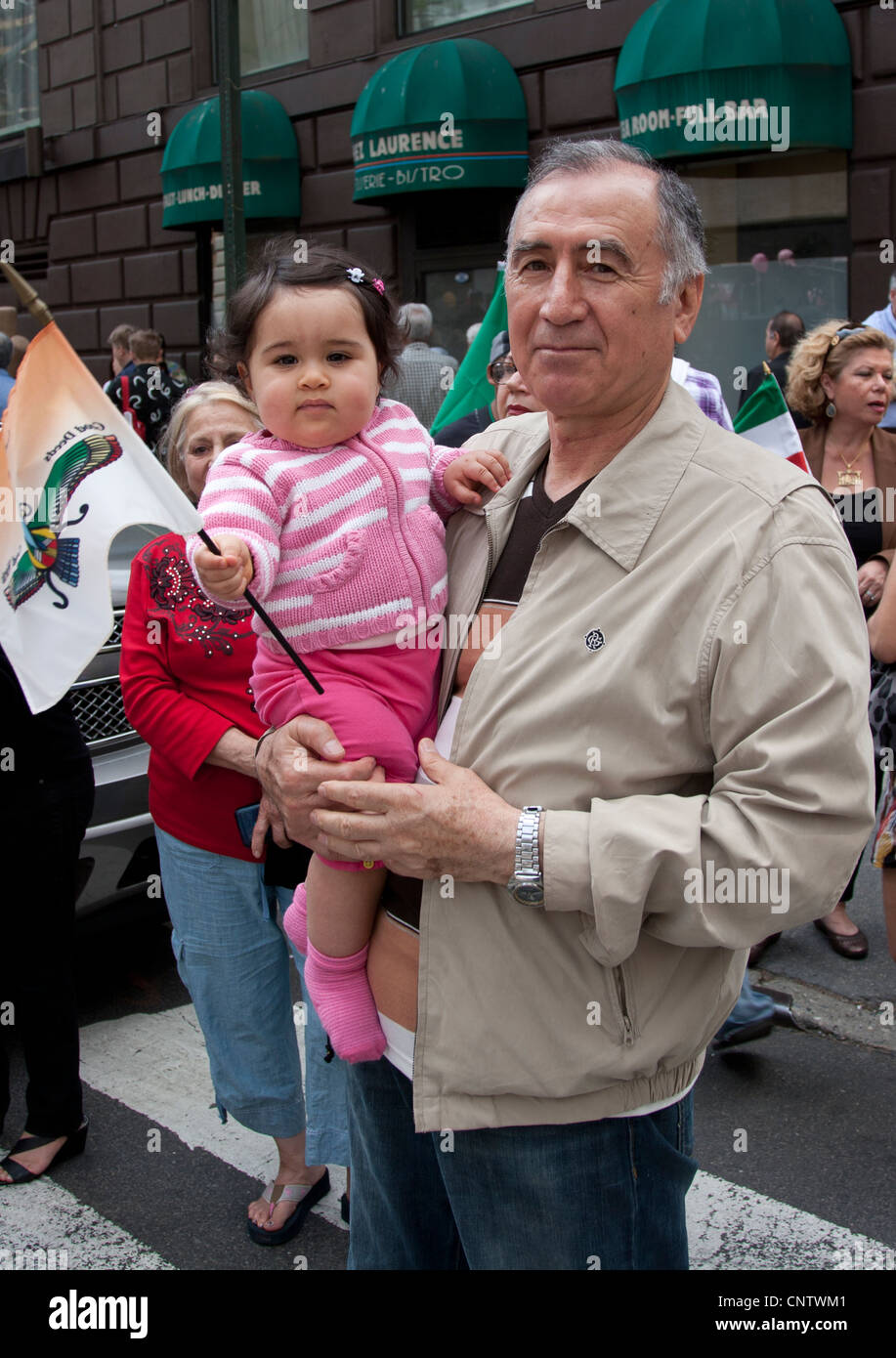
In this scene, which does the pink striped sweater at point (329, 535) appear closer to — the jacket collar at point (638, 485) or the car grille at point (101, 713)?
the jacket collar at point (638, 485)

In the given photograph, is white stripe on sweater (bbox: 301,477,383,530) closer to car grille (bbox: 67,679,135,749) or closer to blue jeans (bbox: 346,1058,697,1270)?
blue jeans (bbox: 346,1058,697,1270)

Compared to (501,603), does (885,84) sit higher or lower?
higher

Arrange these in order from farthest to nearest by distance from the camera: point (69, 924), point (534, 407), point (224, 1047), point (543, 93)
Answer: point (543, 93), point (534, 407), point (69, 924), point (224, 1047)

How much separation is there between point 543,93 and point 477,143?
722 mm

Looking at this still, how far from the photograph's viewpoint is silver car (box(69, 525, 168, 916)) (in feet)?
14.1

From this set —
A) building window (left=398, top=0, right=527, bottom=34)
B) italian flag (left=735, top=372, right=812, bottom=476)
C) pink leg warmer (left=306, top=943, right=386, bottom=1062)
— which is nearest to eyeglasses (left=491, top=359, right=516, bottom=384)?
italian flag (left=735, top=372, right=812, bottom=476)

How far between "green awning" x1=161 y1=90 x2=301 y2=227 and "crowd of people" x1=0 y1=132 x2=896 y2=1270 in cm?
1231

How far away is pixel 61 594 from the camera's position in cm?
280

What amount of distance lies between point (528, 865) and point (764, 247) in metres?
10.2

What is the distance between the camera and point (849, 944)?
4.96 m

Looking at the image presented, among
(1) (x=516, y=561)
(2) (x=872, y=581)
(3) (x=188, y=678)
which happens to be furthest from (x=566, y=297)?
(2) (x=872, y=581)
